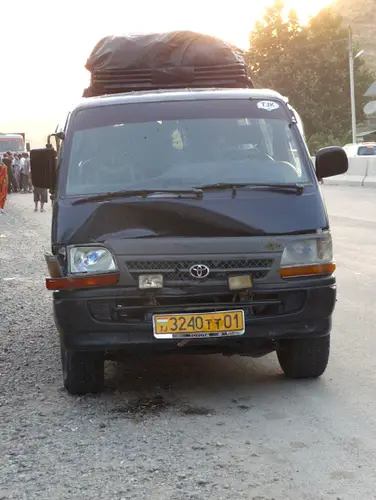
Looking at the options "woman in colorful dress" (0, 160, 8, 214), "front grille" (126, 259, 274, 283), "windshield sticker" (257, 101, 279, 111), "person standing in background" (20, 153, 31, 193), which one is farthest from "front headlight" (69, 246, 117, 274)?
"person standing in background" (20, 153, 31, 193)

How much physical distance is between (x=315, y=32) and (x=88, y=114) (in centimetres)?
6704

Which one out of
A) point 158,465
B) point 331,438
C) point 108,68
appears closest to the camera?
point 158,465

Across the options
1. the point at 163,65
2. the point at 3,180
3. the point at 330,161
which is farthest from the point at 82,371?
the point at 3,180

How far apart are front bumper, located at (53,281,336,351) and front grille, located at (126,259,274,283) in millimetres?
95

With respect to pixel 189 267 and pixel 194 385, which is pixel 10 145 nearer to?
pixel 194 385

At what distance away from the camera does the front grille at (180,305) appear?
549 cm

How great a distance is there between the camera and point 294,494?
3992 millimetres

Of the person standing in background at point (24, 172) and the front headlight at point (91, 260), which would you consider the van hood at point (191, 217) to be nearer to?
the front headlight at point (91, 260)

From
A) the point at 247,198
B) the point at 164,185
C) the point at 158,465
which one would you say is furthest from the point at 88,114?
the point at 158,465

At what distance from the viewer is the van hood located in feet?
18.2

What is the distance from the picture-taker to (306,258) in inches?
221

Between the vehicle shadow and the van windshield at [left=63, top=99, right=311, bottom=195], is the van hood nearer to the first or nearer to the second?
the van windshield at [left=63, top=99, right=311, bottom=195]

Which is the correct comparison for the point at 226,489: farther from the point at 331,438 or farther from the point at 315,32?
the point at 315,32

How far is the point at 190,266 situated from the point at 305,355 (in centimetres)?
104
